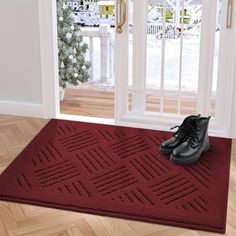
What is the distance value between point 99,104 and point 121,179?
63.4 inches

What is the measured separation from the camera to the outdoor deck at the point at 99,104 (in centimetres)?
368

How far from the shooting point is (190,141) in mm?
3037

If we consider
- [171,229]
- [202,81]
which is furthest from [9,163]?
[202,81]

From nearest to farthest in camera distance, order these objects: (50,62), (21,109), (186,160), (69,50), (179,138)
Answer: (186,160) → (179,138) → (50,62) → (21,109) → (69,50)

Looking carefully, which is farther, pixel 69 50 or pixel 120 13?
pixel 69 50

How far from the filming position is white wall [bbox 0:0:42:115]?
3.61 metres

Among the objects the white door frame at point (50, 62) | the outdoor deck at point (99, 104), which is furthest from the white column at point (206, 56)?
the white door frame at point (50, 62)

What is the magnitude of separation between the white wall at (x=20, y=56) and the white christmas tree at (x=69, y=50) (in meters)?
0.53

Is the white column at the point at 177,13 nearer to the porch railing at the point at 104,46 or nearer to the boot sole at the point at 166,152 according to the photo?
the boot sole at the point at 166,152

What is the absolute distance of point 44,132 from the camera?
3502 mm

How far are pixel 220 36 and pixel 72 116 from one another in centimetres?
132

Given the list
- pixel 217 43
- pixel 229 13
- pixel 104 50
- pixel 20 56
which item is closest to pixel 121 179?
pixel 217 43

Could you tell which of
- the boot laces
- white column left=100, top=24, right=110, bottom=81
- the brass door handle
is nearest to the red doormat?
the boot laces

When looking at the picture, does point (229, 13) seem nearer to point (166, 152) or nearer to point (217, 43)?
point (217, 43)
